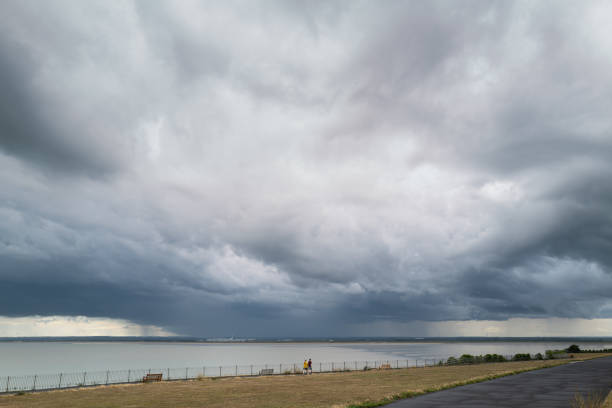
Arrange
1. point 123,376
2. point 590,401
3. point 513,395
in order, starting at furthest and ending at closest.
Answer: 1. point 123,376
2. point 513,395
3. point 590,401

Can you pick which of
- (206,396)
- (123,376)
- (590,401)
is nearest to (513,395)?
(590,401)

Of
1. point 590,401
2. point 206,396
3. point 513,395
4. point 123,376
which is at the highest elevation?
point 590,401

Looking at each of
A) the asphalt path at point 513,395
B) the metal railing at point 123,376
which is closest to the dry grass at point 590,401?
the asphalt path at point 513,395

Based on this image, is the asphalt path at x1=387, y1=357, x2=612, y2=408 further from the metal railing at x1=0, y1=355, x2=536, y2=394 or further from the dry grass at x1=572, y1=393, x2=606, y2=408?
the metal railing at x1=0, y1=355, x2=536, y2=394

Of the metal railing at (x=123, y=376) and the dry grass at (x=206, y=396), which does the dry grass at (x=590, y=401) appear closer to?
the dry grass at (x=206, y=396)

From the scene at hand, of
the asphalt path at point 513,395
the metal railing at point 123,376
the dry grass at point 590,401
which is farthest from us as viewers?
the metal railing at point 123,376

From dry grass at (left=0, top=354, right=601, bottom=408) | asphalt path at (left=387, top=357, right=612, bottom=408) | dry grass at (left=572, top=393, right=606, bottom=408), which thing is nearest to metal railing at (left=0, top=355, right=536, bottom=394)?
dry grass at (left=0, top=354, right=601, bottom=408)

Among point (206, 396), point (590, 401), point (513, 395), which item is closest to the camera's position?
point (590, 401)

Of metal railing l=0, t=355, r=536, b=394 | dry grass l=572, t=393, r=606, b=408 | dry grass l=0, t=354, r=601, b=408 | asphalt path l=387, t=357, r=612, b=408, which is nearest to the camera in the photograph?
dry grass l=572, t=393, r=606, b=408

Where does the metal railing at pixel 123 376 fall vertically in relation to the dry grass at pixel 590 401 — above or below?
below

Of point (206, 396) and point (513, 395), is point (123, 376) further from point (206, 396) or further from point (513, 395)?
point (513, 395)

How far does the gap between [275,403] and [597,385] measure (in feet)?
93.7

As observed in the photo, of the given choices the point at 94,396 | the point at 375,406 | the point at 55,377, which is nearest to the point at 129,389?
the point at 94,396

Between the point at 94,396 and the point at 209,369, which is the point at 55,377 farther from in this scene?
the point at 94,396
